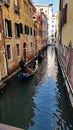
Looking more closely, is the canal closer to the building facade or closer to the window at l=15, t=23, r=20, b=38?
the building facade

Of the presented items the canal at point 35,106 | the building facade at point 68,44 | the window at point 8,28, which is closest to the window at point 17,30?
the window at point 8,28

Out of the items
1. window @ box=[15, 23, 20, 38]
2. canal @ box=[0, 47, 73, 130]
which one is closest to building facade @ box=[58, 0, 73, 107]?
canal @ box=[0, 47, 73, 130]

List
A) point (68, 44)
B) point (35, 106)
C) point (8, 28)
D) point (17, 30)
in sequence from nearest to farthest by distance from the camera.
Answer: point (35, 106) → point (68, 44) → point (8, 28) → point (17, 30)

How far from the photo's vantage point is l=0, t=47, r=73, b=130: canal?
591cm

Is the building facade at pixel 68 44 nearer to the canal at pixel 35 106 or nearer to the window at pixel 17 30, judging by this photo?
the canal at pixel 35 106

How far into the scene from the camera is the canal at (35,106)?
591 cm

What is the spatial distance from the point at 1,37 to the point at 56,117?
20.3ft

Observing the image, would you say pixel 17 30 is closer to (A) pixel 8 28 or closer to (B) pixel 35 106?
(A) pixel 8 28

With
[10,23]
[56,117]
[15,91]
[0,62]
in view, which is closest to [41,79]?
[15,91]

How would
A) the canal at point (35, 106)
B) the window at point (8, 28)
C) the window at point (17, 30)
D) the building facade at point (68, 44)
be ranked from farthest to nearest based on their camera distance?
the window at point (17, 30)
the window at point (8, 28)
the building facade at point (68, 44)
the canal at point (35, 106)


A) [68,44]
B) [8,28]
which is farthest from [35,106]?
[8,28]

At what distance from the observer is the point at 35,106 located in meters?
7.38

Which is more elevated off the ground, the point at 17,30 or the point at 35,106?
the point at 17,30

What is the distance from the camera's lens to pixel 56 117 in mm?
6395
